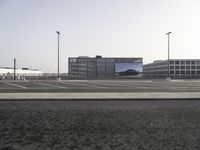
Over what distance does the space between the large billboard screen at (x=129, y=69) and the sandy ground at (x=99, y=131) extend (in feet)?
279

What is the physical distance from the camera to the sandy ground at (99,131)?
18.4ft

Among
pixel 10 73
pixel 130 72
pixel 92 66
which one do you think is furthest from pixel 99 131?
pixel 10 73

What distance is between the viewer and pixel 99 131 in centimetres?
697

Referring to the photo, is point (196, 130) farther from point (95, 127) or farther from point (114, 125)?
point (95, 127)

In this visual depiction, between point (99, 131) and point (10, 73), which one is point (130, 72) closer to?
point (10, 73)

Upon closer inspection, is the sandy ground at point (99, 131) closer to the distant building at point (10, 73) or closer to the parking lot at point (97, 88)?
the parking lot at point (97, 88)

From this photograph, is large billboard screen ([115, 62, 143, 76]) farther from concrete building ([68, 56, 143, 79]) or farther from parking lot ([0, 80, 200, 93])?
parking lot ([0, 80, 200, 93])

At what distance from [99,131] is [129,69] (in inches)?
3490

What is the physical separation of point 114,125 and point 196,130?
266 cm

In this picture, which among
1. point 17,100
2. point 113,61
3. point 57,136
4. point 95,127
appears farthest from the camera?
point 113,61

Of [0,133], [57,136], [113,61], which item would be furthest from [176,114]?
[113,61]

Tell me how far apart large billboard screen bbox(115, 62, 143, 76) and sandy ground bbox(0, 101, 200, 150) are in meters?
84.9

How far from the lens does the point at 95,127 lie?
24.6ft

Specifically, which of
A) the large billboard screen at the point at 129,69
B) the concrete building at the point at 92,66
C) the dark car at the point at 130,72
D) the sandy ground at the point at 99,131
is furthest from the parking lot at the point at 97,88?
the concrete building at the point at 92,66
